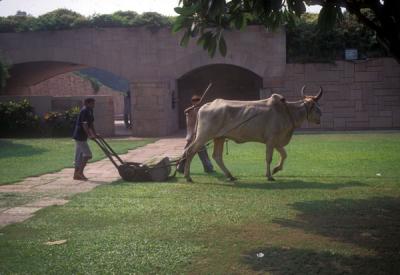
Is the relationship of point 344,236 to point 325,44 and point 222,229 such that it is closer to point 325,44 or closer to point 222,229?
point 222,229

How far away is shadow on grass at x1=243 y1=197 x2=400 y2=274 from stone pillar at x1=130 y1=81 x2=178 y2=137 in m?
14.6

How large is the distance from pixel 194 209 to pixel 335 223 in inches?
79.6

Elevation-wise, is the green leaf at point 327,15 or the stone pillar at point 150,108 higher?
the green leaf at point 327,15

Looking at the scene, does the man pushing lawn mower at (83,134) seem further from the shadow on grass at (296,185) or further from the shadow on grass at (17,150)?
the shadow on grass at (17,150)

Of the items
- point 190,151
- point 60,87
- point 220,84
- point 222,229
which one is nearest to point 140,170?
point 190,151

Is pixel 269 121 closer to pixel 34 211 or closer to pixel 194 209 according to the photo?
pixel 194 209

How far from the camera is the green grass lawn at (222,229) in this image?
5168mm

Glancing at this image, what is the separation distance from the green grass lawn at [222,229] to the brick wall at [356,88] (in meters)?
12.3

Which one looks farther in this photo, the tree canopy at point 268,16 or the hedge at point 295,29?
the hedge at point 295,29

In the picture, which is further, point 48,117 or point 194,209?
point 48,117

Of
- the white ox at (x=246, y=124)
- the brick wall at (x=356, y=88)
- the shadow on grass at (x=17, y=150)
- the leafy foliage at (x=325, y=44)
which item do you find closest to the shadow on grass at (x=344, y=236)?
the white ox at (x=246, y=124)

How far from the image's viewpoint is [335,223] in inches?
260

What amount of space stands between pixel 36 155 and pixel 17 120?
282 inches

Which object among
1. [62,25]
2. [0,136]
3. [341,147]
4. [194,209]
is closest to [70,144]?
[0,136]
